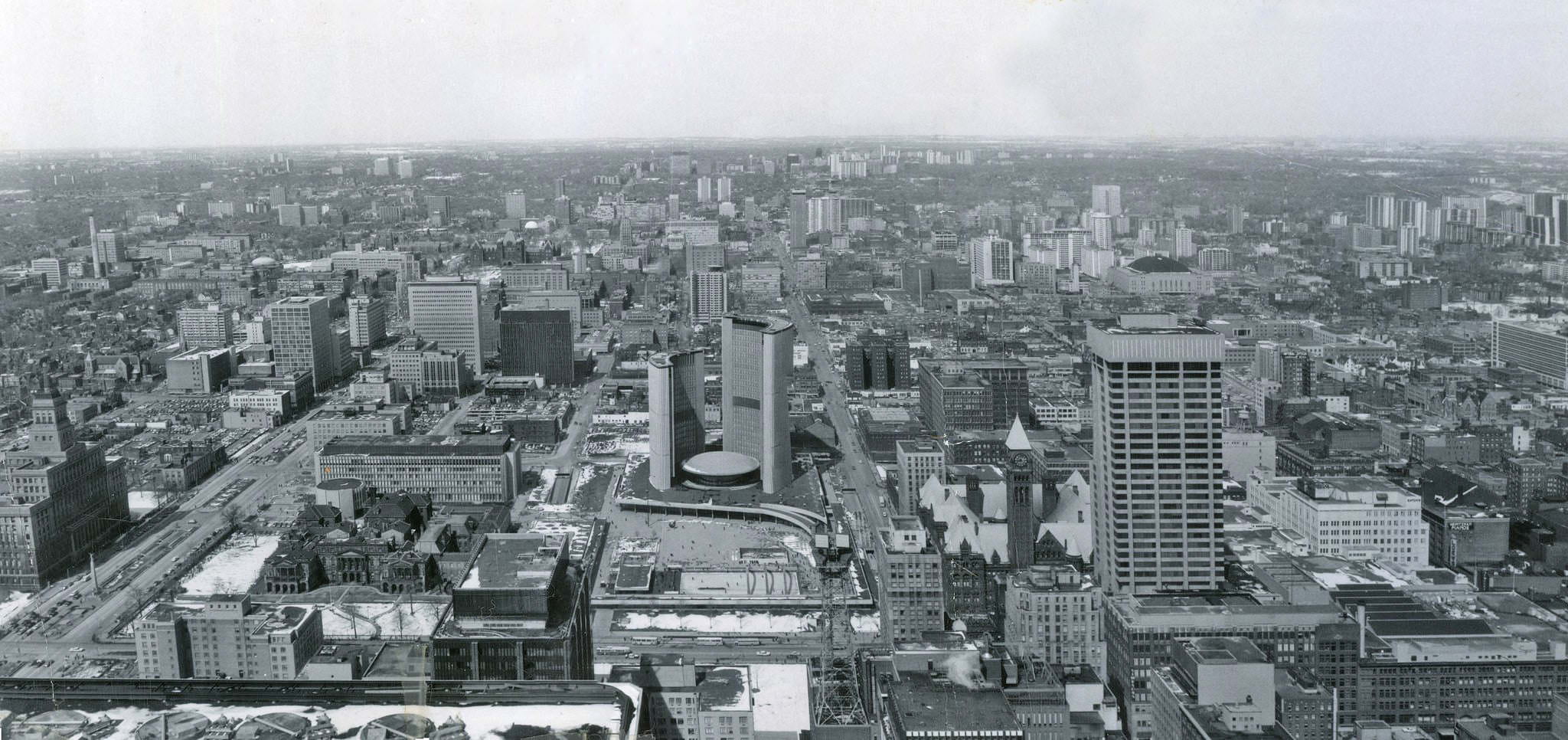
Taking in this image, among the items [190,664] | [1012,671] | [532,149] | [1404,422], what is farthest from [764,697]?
[532,149]

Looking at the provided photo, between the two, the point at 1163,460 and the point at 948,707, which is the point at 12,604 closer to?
the point at 948,707

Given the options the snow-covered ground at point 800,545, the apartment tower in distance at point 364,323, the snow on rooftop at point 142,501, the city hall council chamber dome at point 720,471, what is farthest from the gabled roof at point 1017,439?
the apartment tower in distance at point 364,323

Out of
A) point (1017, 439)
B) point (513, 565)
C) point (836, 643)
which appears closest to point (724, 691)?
point (513, 565)

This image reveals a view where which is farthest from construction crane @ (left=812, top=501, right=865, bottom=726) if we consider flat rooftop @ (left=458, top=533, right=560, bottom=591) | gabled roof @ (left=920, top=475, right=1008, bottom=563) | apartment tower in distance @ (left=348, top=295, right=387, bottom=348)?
apartment tower in distance @ (left=348, top=295, right=387, bottom=348)

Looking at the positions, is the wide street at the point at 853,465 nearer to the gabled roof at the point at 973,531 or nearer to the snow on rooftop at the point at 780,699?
the gabled roof at the point at 973,531

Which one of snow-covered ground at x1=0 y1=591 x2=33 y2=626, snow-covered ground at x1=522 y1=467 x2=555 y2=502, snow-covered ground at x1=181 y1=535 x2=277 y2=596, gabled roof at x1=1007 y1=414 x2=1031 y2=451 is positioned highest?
gabled roof at x1=1007 y1=414 x2=1031 y2=451

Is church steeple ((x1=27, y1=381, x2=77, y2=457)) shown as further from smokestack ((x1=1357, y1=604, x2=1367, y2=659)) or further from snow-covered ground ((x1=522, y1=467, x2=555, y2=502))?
smokestack ((x1=1357, y1=604, x2=1367, y2=659))
